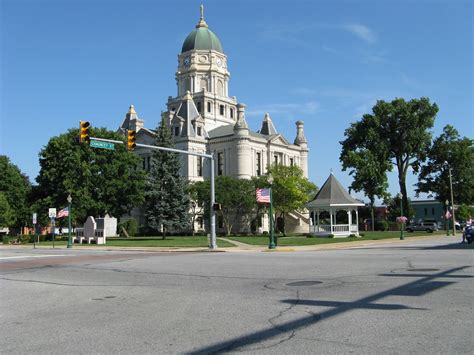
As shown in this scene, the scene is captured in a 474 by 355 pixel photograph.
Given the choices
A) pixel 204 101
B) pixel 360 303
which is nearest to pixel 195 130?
pixel 204 101

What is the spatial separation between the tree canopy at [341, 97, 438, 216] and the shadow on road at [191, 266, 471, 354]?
58.9 meters

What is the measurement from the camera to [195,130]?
269 feet

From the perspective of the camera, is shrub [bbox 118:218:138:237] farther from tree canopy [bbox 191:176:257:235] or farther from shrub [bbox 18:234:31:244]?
shrub [bbox 18:234:31:244]

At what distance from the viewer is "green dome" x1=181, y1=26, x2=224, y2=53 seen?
92500 mm

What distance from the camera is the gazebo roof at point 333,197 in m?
51.2

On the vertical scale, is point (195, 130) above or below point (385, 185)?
above

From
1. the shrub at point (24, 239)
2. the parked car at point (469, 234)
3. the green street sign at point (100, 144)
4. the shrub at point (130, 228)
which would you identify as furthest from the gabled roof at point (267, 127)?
the green street sign at point (100, 144)

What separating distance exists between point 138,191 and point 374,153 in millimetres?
31817

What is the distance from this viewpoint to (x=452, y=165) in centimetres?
7244

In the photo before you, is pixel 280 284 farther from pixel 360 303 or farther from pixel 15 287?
pixel 15 287

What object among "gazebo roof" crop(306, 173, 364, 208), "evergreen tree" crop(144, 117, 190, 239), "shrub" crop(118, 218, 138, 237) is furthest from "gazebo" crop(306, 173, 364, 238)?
"shrub" crop(118, 218, 138, 237)

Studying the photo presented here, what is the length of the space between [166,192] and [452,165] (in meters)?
40.2

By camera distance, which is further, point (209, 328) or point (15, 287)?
point (15, 287)

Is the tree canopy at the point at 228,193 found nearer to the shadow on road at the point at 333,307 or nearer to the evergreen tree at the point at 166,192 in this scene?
the evergreen tree at the point at 166,192
